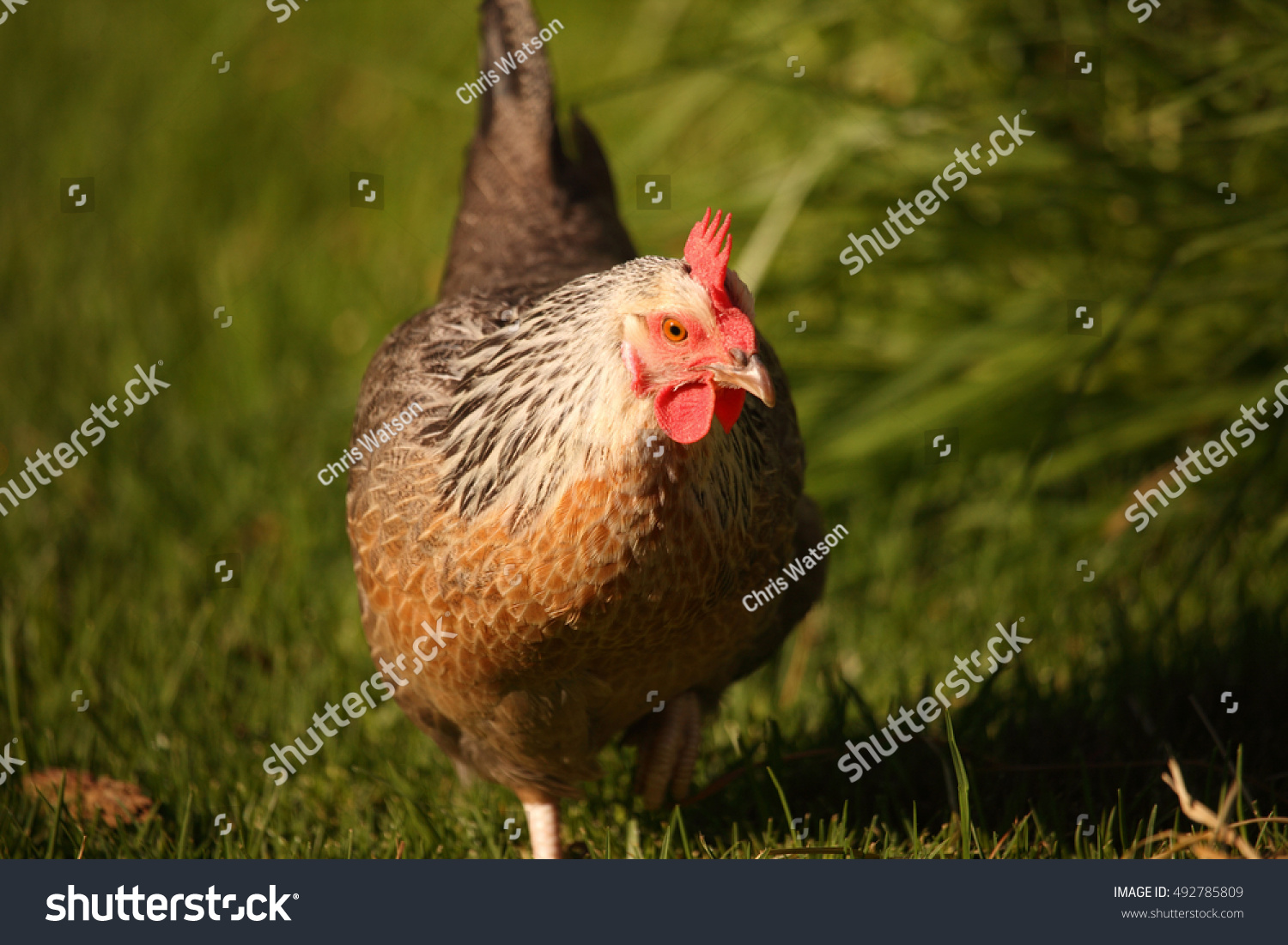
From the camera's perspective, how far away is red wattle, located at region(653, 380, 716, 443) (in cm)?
201

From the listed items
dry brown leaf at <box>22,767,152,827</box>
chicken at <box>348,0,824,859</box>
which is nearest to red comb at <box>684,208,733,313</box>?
chicken at <box>348,0,824,859</box>

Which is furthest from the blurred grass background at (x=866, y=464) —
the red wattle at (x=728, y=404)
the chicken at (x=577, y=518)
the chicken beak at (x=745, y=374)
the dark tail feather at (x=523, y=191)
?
the chicken beak at (x=745, y=374)

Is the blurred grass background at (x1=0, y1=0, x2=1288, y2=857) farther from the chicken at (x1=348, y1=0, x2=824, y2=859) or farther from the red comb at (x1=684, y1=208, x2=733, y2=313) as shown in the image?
the red comb at (x1=684, y1=208, x2=733, y2=313)

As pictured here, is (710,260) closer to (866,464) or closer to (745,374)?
(745,374)

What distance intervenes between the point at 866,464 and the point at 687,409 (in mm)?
2015

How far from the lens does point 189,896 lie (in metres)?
2.31

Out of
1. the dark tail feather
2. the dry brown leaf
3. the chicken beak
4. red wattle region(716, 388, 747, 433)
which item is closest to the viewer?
the chicken beak

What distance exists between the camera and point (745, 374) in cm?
196

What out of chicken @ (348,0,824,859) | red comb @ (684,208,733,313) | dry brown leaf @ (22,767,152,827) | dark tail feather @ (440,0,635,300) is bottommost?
dry brown leaf @ (22,767,152,827)

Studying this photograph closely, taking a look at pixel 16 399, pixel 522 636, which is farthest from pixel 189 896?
pixel 16 399

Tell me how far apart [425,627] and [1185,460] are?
247cm

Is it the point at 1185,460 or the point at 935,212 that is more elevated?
the point at 935,212

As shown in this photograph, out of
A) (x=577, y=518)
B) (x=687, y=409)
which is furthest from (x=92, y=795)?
(x=687, y=409)

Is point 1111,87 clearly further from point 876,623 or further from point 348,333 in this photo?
point 348,333
